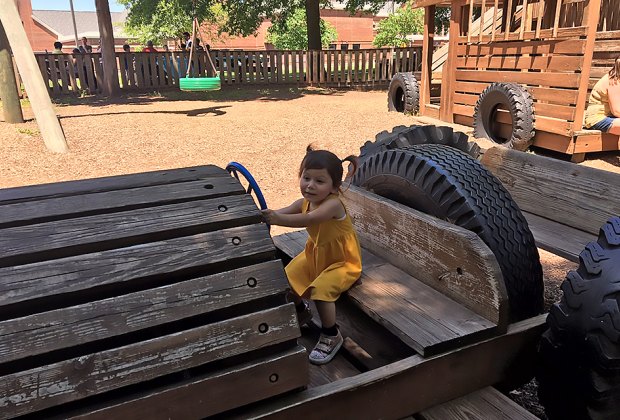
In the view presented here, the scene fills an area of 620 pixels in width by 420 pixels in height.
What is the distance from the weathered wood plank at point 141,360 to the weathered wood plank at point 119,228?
0.33 meters

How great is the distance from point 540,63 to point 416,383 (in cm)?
713

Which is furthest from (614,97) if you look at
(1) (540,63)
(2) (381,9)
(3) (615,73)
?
(2) (381,9)

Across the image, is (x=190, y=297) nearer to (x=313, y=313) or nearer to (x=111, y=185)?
(x=111, y=185)

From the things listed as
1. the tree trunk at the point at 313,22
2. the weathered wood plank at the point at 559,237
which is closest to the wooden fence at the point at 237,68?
the tree trunk at the point at 313,22

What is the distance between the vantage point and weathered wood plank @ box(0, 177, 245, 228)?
1651mm

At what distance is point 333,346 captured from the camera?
7.18ft

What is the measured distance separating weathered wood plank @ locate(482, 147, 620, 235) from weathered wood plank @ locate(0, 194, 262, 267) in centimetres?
208

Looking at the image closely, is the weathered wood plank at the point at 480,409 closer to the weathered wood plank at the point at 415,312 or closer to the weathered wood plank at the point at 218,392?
the weathered wood plank at the point at 415,312

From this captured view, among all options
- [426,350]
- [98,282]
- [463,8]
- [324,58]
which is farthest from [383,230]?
[324,58]

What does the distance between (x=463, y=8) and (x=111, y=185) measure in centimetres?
900

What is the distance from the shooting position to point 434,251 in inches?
85.8

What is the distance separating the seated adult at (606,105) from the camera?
6617 mm

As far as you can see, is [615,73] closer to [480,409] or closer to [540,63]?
[540,63]

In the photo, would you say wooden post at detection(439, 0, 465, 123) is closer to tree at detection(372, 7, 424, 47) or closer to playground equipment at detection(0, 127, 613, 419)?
playground equipment at detection(0, 127, 613, 419)
